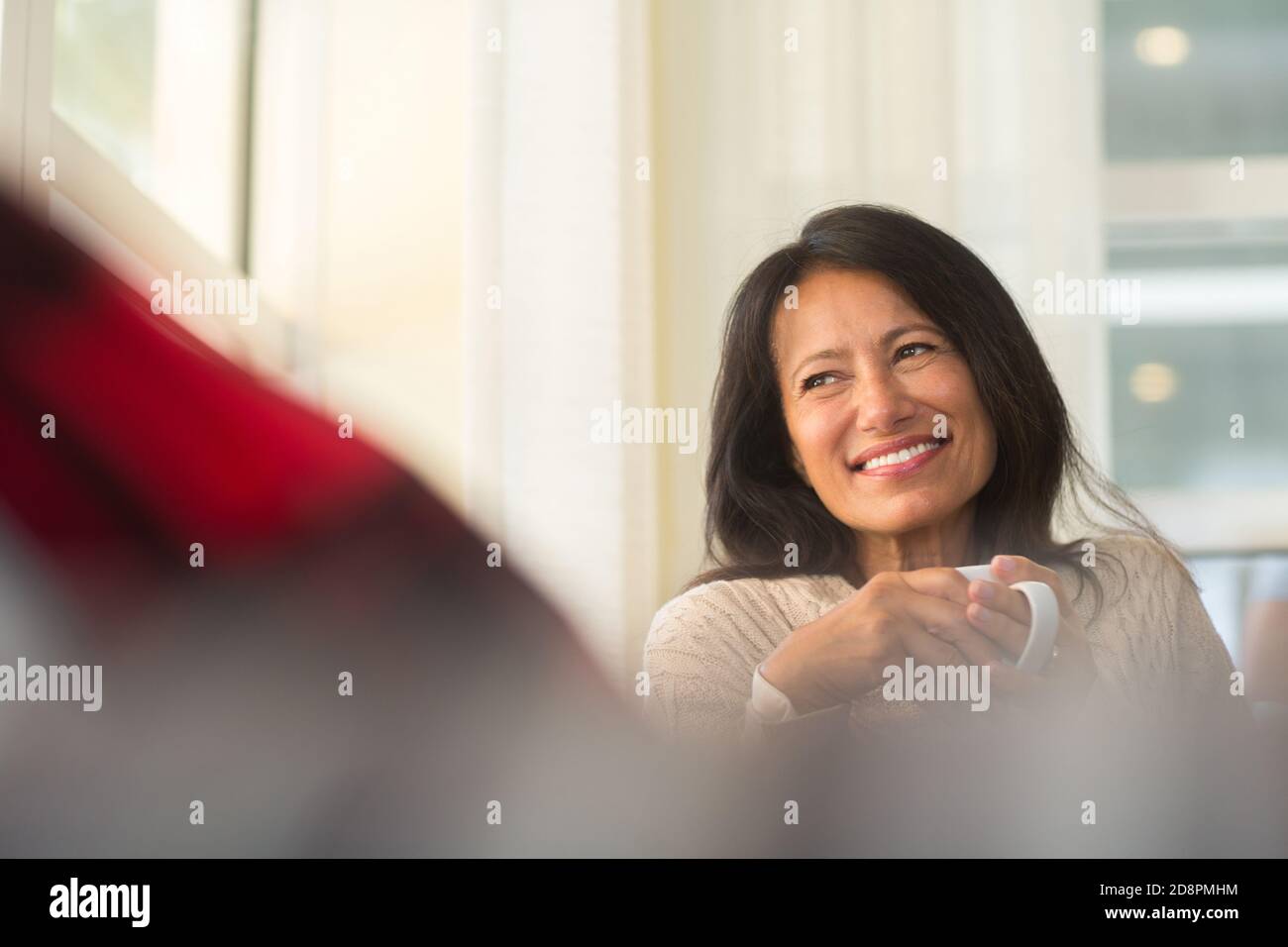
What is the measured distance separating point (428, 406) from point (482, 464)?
0.08 m

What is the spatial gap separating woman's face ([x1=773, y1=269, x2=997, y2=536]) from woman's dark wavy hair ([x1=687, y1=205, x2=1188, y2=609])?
13 millimetres

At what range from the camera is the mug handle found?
90 cm

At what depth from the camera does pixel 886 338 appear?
35.7 inches

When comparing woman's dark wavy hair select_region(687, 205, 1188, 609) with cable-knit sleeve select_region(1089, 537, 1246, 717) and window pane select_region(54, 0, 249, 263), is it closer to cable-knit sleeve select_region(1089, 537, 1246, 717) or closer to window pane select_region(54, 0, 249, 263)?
cable-knit sleeve select_region(1089, 537, 1246, 717)

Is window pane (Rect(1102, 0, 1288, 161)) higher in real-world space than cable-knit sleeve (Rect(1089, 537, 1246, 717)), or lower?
higher

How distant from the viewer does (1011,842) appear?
0.95 m

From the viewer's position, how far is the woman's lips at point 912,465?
916 millimetres

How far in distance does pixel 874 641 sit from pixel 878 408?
0.69ft

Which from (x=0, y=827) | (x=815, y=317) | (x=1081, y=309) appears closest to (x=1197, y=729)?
(x=1081, y=309)

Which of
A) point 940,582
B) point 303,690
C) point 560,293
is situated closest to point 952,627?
point 940,582

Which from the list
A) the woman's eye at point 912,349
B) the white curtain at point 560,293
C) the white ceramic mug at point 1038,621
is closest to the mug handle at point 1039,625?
the white ceramic mug at point 1038,621

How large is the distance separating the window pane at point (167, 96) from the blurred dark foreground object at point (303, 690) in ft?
0.37

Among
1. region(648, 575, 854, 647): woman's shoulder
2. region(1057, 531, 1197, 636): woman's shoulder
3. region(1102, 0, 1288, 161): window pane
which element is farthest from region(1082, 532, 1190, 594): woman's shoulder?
region(1102, 0, 1288, 161): window pane

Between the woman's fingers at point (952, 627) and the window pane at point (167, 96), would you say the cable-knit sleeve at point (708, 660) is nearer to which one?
the woman's fingers at point (952, 627)
